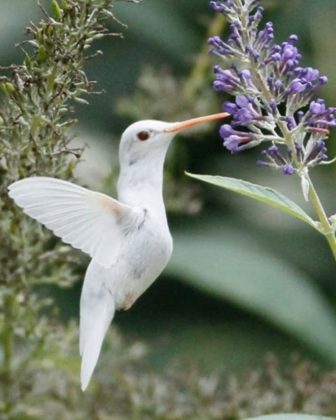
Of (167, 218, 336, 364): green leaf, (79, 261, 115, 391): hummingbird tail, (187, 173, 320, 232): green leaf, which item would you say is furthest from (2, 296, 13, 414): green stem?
(167, 218, 336, 364): green leaf

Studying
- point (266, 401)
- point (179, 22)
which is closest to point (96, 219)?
point (266, 401)

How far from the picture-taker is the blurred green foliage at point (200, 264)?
2262 millimetres

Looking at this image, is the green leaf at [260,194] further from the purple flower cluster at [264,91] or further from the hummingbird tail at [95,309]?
the hummingbird tail at [95,309]

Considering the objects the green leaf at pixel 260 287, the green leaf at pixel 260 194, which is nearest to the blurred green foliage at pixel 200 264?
the green leaf at pixel 260 287

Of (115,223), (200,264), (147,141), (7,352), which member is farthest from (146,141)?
(200,264)

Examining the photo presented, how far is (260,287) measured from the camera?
10.1 ft

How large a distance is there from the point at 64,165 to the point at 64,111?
0.39ft

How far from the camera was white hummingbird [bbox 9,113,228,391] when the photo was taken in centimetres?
134

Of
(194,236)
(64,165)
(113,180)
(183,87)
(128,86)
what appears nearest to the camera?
(64,165)

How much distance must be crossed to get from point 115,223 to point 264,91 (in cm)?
23

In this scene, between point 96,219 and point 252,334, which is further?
point 252,334

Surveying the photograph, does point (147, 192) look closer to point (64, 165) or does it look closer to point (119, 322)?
point (64, 165)

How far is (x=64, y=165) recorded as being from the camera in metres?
1.51

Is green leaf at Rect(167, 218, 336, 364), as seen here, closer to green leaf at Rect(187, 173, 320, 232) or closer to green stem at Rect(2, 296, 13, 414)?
green stem at Rect(2, 296, 13, 414)
